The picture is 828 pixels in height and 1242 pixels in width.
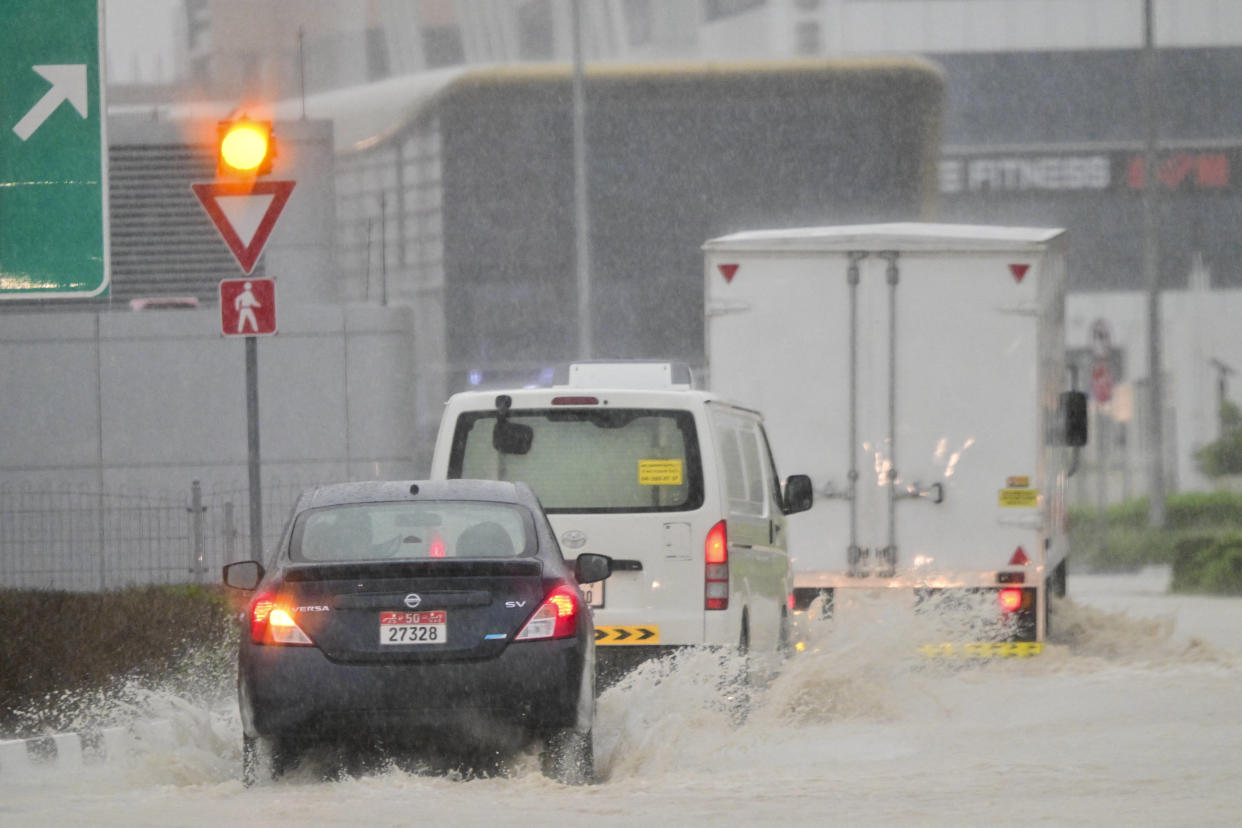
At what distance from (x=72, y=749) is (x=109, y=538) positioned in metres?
12.6

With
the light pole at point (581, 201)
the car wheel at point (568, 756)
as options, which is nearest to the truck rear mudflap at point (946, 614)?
the car wheel at point (568, 756)

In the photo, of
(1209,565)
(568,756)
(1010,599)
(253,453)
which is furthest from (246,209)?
(1209,565)

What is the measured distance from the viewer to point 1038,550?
49.0 feet

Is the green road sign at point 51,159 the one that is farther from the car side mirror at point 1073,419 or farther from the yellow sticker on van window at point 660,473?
the car side mirror at point 1073,419

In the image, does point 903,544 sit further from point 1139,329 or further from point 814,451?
point 1139,329

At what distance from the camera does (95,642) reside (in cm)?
1455

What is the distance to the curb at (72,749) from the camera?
10.9 m

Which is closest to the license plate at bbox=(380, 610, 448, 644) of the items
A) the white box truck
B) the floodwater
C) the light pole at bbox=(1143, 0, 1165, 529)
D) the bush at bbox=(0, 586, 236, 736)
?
the floodwater

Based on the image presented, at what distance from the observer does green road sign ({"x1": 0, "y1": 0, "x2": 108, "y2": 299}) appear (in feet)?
34.0

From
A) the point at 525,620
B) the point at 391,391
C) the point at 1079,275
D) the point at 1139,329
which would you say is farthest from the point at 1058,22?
the point at 525,620

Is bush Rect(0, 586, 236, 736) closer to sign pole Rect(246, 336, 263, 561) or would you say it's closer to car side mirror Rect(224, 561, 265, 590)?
sign pole Rect(246, 336, 263, 561)

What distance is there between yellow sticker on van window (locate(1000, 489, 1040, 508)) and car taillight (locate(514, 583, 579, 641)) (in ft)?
20.6

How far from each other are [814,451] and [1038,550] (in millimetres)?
1661

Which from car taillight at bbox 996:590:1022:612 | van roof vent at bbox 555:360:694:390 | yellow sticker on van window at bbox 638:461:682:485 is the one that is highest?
van roof vent at bbox 555:360:694:390
